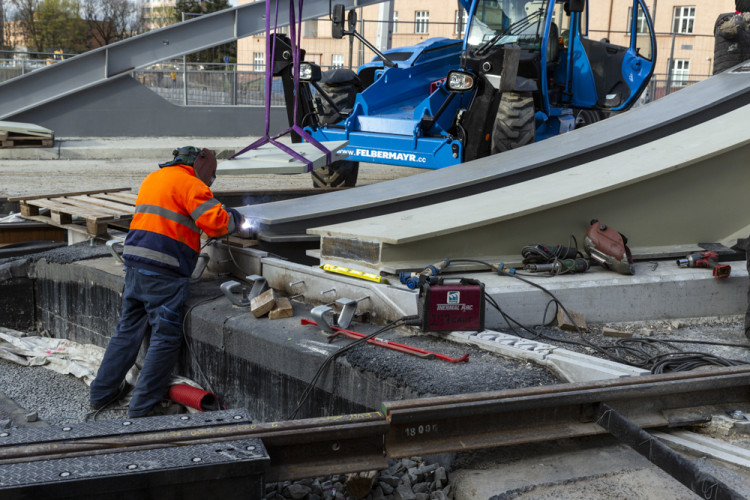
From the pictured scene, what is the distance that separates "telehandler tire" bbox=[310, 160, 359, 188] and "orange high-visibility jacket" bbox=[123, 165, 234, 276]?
20.0 feet

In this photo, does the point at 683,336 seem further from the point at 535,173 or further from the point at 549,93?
the point at 549,93

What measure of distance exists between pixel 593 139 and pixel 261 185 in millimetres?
6884

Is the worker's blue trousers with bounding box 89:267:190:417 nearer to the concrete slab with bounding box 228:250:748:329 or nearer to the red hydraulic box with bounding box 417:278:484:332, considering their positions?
the concrete slab with bounding box 228:250:748:329

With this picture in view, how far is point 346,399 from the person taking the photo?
453cm

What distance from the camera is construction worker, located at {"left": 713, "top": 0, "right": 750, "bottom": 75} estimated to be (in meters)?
9.38

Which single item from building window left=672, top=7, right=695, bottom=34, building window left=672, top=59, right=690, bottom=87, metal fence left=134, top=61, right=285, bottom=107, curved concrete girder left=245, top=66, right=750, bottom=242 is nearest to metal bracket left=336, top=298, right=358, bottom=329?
curved concrete girder left=245, top=66, right=750, bottom=242

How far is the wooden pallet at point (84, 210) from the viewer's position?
7.00 m

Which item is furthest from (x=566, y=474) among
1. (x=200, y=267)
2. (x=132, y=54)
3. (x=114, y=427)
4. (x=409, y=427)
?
(x=132, y=54)

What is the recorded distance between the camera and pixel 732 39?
960 centimetres

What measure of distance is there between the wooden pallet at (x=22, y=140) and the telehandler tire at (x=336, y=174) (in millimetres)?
6919

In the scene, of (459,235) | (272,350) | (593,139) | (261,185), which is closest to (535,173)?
(593,139)

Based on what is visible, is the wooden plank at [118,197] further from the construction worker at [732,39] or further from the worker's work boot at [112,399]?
the construction worker at [732,39]

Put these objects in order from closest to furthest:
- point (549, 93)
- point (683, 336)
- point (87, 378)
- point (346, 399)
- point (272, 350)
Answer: point (346, 399), point (272, 350), point (683, 336), point (87, 378), point (549, 93)

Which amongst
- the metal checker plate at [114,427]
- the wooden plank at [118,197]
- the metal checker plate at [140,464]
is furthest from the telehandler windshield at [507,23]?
the metal checker plate at [140,464]
